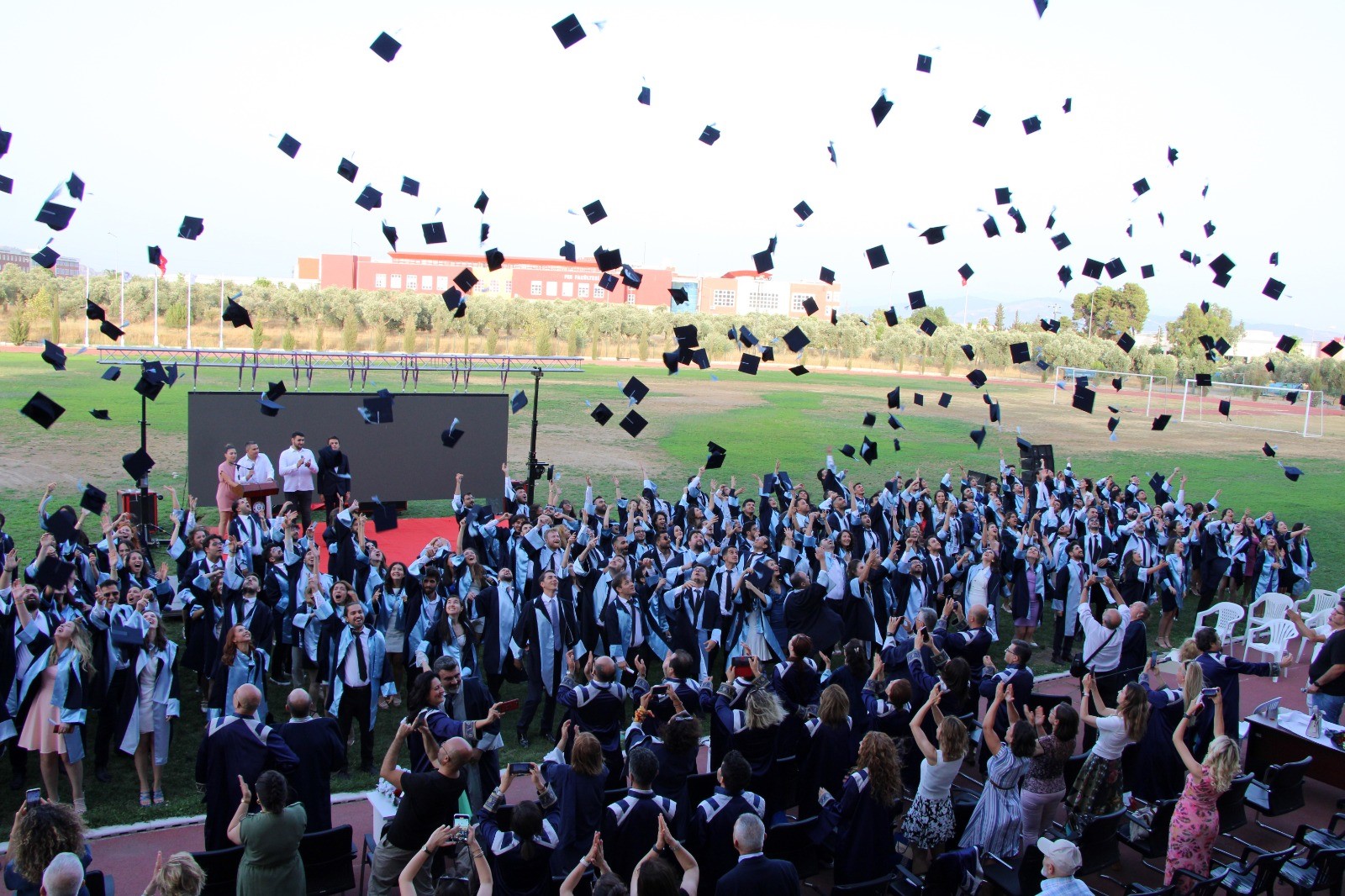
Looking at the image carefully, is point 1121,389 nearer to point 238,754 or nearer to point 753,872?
point 753,872

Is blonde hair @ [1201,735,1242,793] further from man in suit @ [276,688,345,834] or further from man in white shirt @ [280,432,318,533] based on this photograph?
man in white shirt @ [280,432,318,533]

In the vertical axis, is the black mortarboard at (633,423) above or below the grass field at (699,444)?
above

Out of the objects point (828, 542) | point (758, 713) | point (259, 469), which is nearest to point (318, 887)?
point (758, 713)

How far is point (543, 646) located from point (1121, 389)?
47939 mm

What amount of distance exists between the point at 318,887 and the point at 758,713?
7.23 feet

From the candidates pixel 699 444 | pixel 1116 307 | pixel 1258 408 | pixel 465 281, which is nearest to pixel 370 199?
pixel 465 281

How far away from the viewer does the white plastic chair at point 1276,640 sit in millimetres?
9453

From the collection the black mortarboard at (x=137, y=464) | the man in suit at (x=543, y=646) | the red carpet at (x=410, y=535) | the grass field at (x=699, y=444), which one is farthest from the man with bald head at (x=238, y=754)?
the red carpet at (x=410, y=535)

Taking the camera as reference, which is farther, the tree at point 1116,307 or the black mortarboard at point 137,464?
the tree at point 1116,307

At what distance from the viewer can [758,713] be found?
5137 mm

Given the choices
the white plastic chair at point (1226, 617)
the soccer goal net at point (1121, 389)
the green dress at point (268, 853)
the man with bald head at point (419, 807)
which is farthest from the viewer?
the soccer goal net at point (1121, 389)

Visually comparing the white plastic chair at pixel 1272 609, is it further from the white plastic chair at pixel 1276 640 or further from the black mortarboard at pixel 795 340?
the black mortarboard at pixel 795 340

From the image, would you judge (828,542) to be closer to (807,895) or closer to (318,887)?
(807,895)

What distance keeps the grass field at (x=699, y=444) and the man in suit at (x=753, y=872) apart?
131 inches
